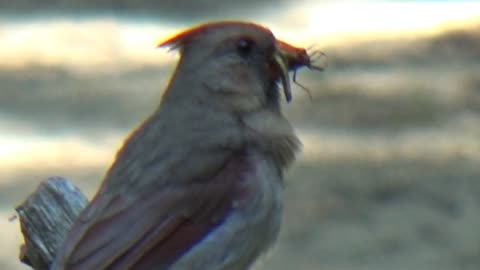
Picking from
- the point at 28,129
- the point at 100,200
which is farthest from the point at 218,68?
the point at 28,129

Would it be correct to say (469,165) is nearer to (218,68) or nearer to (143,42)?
(143,42)

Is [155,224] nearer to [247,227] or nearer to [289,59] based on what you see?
[247,227]

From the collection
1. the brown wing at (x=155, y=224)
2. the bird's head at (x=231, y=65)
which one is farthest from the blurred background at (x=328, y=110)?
the brown wing at (x=155, y=224)

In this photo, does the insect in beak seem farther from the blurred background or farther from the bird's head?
the blurred background

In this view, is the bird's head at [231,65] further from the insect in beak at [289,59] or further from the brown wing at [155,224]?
the brown wing at [155,224]

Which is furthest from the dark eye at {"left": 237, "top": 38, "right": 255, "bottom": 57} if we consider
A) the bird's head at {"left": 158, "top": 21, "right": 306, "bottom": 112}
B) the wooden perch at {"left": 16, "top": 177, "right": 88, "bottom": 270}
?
the wooden perch at {"left": 16, "top": 177, "right": 88, "bottom": 270}

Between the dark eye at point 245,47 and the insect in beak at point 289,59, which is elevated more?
the dark eye at point 245,47

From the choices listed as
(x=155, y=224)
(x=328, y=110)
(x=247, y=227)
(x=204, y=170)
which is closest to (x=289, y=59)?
(x=204, y=170)
